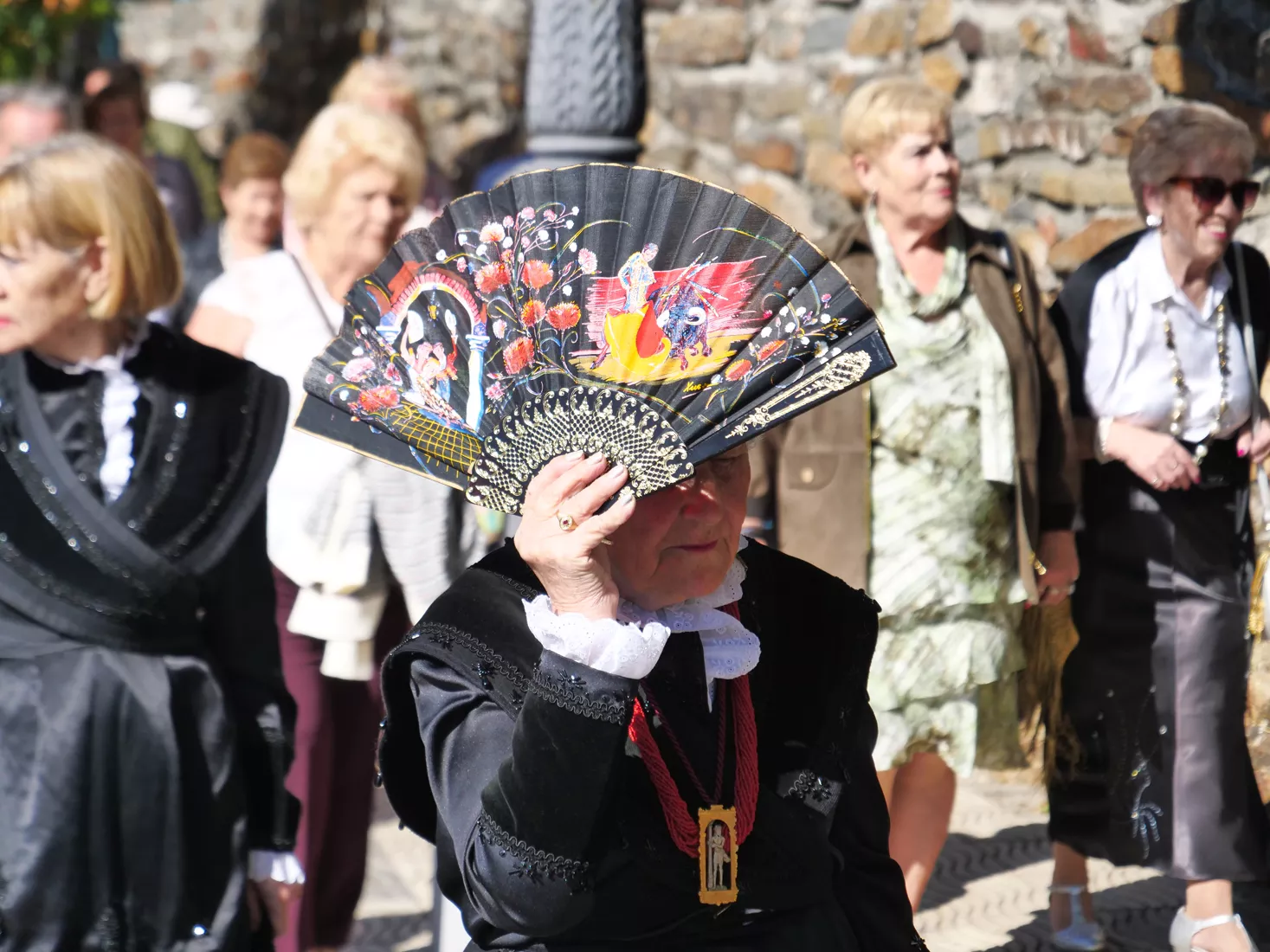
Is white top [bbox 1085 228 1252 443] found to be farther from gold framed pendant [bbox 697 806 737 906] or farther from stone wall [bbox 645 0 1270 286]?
gold framed pendant [bbox 697 806 737 906]

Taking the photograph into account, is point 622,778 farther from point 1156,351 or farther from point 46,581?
point 1156,351

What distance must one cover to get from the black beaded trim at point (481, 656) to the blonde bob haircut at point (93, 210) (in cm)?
131

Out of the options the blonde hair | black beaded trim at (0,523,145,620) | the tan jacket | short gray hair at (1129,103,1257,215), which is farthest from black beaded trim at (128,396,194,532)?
the blonde hair

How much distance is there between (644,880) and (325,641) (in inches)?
94.8

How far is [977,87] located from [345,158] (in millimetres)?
2523

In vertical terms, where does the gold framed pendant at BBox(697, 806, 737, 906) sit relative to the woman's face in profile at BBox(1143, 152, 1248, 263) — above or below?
below

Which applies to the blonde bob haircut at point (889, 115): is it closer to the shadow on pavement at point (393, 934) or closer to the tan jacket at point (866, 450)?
the tan jacket at point (866, 450)

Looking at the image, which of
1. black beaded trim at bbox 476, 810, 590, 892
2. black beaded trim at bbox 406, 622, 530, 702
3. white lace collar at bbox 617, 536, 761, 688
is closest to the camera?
black beaded trim at bbox 476, 810, 590, 892

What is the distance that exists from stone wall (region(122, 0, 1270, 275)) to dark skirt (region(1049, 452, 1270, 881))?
1273 millimetres

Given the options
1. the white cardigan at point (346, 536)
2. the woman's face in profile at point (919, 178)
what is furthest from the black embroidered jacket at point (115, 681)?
the woman's face in profile at point (919, 178)

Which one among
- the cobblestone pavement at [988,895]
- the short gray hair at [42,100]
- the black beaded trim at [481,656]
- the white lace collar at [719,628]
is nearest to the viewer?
the black beaded trim at [481,656]

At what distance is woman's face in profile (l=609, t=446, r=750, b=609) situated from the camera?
200 centimetres

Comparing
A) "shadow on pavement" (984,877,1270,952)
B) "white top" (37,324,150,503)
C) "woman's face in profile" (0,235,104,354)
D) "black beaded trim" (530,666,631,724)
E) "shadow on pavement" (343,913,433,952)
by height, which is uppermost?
"woman's face in profile" (0,235,104,354)

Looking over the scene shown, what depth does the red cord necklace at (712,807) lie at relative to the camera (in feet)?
6.57
